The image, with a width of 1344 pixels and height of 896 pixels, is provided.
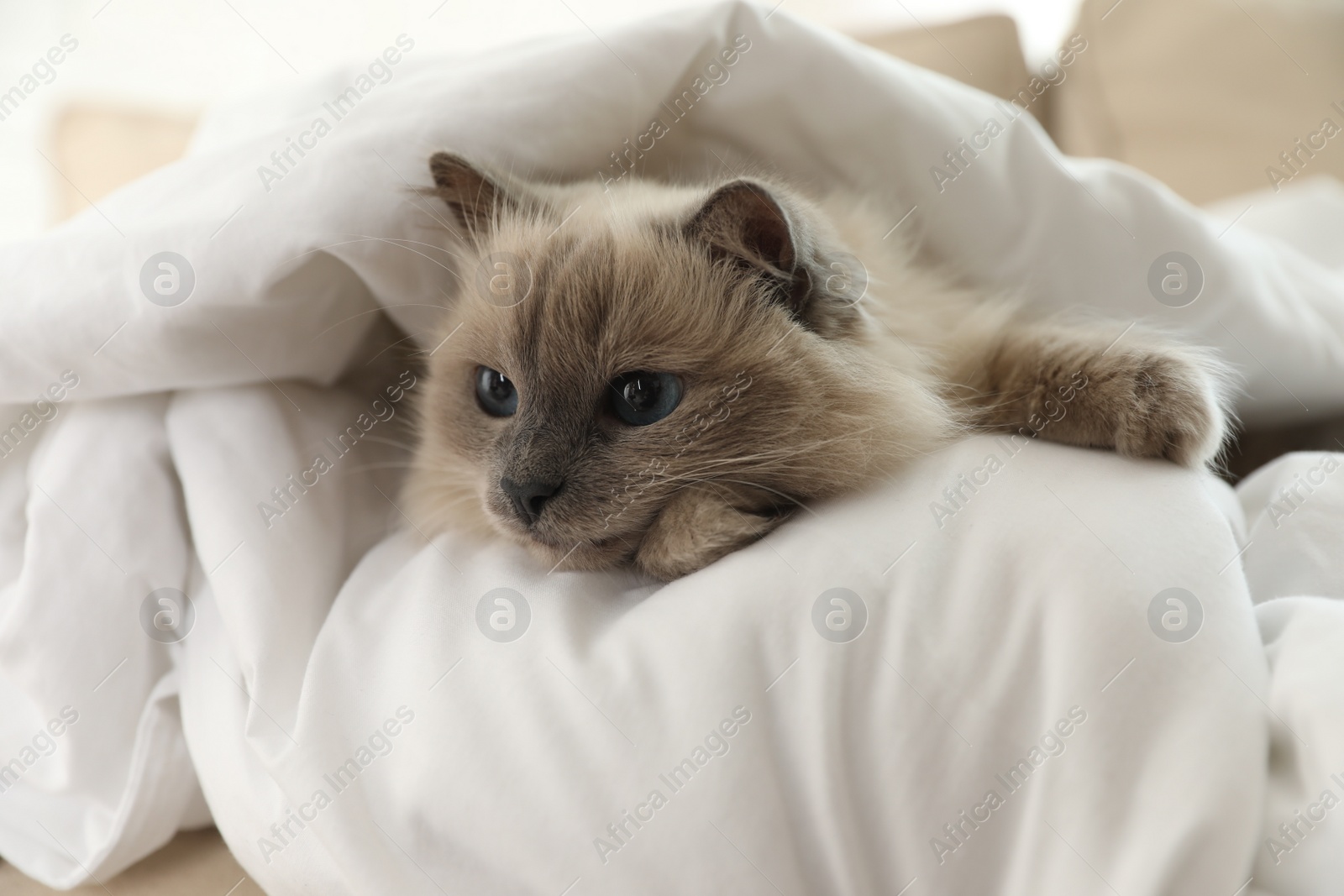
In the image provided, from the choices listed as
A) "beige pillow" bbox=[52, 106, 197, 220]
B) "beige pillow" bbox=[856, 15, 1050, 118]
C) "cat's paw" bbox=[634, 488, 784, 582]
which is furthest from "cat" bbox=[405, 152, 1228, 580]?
"beige pillow" bbox=[52, 106, 197, 220]

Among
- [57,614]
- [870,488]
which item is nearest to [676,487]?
[870,488]

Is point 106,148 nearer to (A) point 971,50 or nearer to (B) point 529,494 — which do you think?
(B) point 529,494

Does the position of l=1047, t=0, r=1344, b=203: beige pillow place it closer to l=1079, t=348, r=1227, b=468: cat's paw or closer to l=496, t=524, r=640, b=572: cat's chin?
l=1079, t=348, r=1227, b=468: cat's paw

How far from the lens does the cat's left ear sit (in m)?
1.04

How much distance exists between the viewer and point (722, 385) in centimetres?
108

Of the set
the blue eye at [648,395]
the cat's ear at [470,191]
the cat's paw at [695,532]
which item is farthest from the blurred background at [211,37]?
the cat's paw at [695,532]

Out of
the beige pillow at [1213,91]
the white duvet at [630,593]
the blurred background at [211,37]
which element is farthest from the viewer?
the blurred background at [211,37]

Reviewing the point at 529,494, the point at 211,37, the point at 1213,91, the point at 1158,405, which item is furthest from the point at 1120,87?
the point at 211,37

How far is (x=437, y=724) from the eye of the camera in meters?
0.88

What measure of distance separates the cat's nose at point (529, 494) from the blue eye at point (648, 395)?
0.14 meters

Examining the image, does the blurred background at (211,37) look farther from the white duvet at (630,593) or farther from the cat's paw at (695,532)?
the cat's paw at (695,532)

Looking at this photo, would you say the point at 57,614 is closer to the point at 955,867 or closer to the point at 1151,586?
the point at 955,867

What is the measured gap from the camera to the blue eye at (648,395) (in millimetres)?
1094

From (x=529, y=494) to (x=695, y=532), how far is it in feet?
0.73
